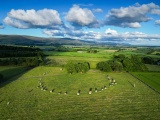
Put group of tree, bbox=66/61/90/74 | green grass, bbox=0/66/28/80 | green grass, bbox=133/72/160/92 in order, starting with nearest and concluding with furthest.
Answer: green grass, bbox=133/72/160/92 < green grass, bbox=0/66/28/80 < group of tree, bbox=66/61/90/74

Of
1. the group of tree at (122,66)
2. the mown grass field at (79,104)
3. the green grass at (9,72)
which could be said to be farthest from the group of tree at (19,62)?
the mown grass field at (79,104)

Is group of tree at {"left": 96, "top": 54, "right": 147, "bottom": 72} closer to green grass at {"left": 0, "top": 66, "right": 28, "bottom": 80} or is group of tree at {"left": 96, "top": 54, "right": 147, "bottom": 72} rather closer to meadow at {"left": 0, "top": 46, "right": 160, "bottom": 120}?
meadow at {"left": 0, "top": 46, "right": 160, "bottom": 120}

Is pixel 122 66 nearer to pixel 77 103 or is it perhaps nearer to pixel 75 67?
pixel 75 67

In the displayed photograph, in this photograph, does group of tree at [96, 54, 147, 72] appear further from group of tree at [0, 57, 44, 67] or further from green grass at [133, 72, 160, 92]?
group of tree at [0, 57, 44, 67]

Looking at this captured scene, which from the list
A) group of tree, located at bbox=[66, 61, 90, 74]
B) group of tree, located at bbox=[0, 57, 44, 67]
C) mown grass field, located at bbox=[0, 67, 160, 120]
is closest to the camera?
mown grass field, located at bbox=[0, 67, 160, 120]

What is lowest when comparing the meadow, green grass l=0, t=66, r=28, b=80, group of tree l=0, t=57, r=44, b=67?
green grass l=0, t=66, r=28, b=80

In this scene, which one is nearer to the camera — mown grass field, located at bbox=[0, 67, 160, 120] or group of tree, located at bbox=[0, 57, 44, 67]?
mown grass field, located at bbox=[0, 67, 160, 120]

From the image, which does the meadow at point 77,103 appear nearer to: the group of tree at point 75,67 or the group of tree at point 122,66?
the group of tree at point 75,67

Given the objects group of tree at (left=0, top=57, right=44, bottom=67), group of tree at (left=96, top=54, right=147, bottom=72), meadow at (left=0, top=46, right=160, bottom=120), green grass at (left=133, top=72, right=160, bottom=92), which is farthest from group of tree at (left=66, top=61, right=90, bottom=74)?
group of tree at (left=0, top=57, right=44, bottom=67)

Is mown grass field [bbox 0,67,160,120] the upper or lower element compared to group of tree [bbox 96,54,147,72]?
lower

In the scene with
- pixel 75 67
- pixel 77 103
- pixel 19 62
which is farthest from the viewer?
pixel 19 62

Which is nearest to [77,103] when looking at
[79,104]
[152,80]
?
[79,104]

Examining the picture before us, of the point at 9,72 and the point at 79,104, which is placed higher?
the point at 79,104
